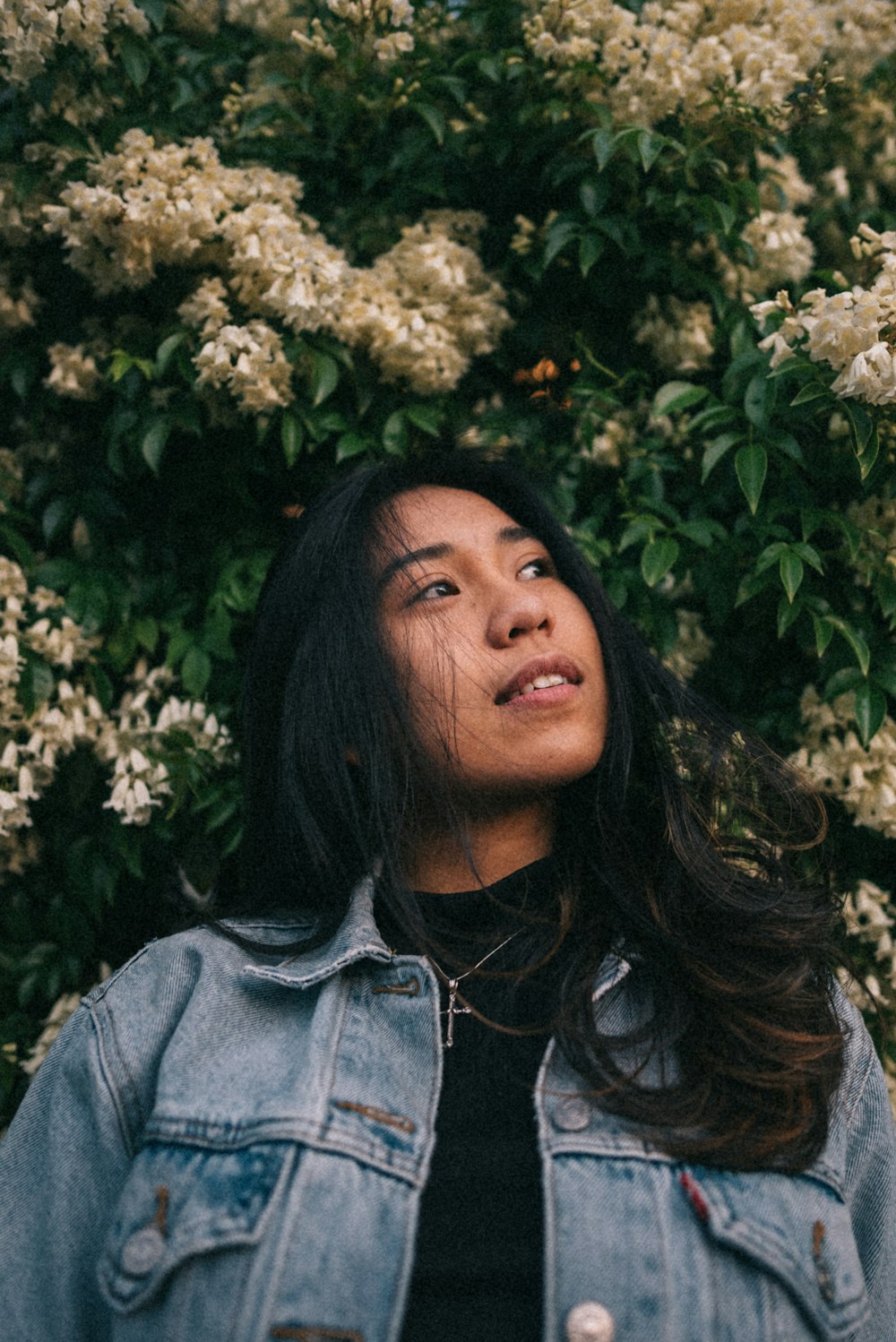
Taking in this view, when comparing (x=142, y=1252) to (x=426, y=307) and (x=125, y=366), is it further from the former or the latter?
(x=426, y=307)

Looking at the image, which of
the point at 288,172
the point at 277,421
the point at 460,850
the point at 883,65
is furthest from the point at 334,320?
the point at 883,65

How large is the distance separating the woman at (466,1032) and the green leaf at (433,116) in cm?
86

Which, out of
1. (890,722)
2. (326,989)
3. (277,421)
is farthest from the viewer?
(277,421)

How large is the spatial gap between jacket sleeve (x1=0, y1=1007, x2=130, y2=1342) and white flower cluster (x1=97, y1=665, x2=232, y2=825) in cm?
67

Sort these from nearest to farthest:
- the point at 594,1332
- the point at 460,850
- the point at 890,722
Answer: the point at 594,1332 < the point at 460,850 < the point at 890,722

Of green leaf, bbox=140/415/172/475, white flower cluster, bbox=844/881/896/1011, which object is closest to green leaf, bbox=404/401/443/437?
green leaf, bbox=140/415/172/475

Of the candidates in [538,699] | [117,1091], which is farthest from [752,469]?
[117,1091]

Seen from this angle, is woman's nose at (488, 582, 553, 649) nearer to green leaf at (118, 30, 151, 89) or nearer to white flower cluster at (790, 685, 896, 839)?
white flower cluster at (790, 685, 896, 839)

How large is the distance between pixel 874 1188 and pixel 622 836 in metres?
0.62

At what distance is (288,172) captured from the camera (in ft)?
7.90

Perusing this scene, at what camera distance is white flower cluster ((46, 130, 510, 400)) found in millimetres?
2059

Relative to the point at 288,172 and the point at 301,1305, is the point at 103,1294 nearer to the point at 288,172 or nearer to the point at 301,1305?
the point at 301,1305

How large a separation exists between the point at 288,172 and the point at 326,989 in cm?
196

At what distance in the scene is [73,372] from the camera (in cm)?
227
